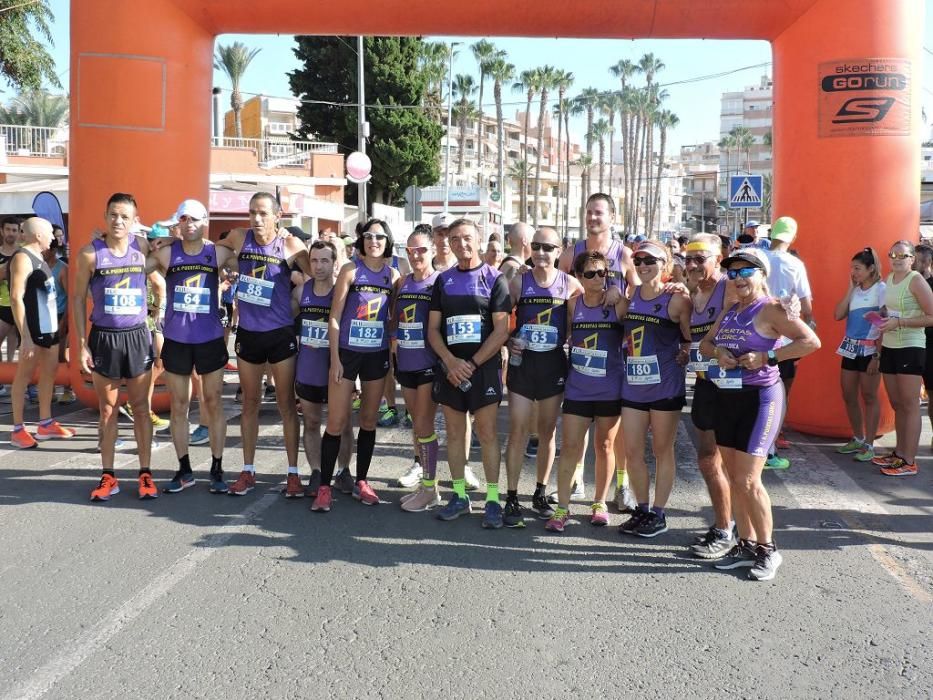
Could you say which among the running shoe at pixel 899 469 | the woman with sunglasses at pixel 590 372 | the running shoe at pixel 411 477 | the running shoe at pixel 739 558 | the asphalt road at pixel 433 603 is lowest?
the asphalt road at pixel 433 603

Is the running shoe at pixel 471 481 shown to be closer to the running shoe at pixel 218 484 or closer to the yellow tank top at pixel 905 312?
the running shoe at pixel 218 484

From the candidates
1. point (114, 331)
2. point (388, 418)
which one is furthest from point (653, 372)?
point (388, 418)

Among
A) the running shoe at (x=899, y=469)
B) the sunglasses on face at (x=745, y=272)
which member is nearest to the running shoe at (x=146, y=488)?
the sunglasses on face at (x=745, y=272)

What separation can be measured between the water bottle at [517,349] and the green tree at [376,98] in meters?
35.2

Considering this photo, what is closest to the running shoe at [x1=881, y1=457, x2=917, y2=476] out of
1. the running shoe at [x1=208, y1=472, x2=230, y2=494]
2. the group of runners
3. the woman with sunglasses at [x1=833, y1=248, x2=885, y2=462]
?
the woman with sunglasses at [x1=833, y1=248, x2=885, y2=462]

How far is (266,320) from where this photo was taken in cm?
598

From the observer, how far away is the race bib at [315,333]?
5875mm

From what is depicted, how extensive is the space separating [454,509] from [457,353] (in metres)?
1.09

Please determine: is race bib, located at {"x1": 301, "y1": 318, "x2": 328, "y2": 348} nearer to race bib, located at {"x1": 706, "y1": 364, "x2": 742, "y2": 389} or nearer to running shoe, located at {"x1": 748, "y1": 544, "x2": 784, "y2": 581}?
race bib, located at {"x1": 706, "y1": 364, "x2": 742, "y2": 389}

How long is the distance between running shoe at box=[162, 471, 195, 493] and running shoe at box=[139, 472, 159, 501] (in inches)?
5.2

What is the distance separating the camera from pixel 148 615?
3959mm

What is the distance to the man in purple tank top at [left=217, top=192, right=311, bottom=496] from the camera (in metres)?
5.97

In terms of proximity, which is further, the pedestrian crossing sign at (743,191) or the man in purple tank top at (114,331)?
the pedestrian crossing sign at (743,191)

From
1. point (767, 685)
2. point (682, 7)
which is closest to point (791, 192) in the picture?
point (682, 7)
